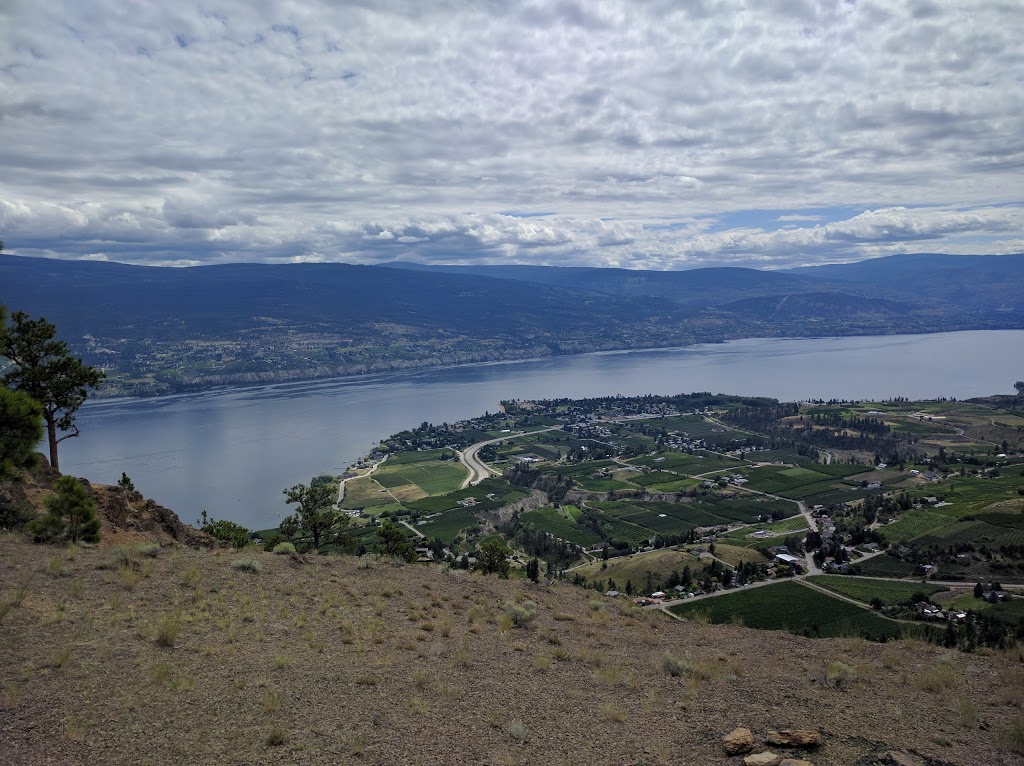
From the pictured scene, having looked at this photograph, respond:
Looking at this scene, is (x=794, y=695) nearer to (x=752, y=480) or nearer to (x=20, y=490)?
(x=20, y=490)

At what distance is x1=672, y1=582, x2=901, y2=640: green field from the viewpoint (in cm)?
3238

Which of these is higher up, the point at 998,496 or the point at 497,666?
the point at 497,666

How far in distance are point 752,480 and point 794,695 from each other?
7046 cm

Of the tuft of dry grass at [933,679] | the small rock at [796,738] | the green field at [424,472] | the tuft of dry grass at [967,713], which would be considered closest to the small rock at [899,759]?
the small rock at [796,738]

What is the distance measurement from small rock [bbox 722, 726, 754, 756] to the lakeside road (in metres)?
68.4

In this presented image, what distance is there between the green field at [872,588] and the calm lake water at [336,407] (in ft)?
146

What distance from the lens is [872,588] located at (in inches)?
1570

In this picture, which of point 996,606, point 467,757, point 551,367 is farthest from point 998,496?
point 551,367

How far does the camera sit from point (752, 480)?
74.1m

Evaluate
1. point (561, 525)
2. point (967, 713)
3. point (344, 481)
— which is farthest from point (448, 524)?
point (967, 713)

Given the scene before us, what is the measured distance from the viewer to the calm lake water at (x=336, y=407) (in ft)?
240

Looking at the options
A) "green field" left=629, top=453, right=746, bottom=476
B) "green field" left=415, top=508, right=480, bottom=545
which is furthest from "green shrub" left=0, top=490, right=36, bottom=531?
"green field" left=629, top=453, right=746, bottom=476

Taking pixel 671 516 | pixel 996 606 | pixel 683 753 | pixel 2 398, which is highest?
pixel 2 398

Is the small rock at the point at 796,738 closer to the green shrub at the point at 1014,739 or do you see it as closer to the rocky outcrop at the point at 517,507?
the green shrub at the point at 1014,739
